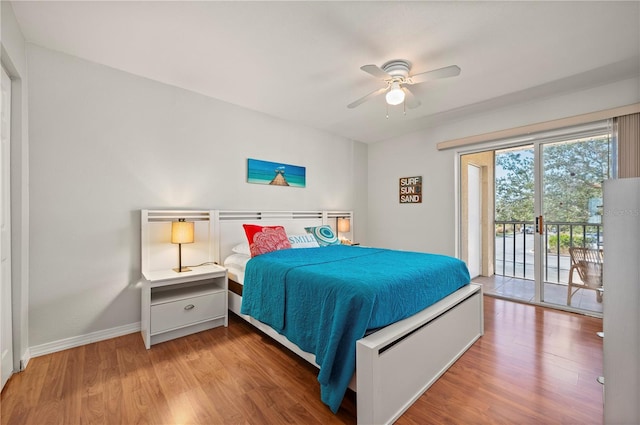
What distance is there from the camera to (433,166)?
4.33 meters

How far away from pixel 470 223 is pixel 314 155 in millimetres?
2880

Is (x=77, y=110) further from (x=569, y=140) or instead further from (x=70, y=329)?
(x=569, y=140)

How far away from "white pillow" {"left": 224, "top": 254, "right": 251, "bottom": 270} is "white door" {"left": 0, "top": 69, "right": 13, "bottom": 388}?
1663 mm

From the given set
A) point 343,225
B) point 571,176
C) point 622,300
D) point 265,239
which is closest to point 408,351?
point 622,300

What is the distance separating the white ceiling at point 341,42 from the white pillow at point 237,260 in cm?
190

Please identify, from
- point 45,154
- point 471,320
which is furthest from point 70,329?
point 471,320

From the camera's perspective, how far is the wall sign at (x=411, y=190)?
4.52 metres

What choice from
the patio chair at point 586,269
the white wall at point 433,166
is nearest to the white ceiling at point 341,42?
the white wall at point 433,166

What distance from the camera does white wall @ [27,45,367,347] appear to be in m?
2.28

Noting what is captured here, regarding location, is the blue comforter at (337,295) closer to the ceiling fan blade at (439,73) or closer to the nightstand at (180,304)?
the nightstand at (180,304)

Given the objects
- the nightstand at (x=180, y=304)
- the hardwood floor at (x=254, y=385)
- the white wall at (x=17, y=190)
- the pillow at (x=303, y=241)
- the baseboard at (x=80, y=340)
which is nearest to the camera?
the hardwood floor at (x=254, y=385)

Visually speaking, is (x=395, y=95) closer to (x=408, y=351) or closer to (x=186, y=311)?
(x=408, y=351)

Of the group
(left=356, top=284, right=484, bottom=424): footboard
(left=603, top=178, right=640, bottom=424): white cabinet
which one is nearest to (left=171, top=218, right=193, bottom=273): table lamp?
(left=356, top=284, right=484, bottom=424): footboard

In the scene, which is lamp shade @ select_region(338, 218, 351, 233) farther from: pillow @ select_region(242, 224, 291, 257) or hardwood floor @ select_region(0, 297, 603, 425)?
hardwood floor @ select_region(0, 297, 603, 425)
